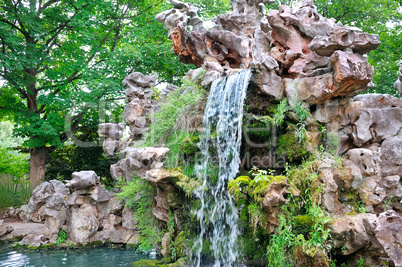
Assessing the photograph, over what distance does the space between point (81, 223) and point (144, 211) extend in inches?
70.2

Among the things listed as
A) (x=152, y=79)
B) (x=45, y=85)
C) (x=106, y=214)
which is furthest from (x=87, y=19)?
(x=106, y=214)

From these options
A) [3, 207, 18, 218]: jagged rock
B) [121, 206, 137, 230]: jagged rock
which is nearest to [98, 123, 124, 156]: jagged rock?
[121, 206, 137, 230]: jagged rock

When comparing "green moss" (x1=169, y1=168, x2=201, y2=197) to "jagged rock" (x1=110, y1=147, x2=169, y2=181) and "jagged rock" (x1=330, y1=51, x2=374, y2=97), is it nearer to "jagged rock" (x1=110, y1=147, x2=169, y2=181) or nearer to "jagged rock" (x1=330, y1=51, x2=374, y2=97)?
"jagged rock" (x1=110, y1=147, x2=169, y2=181)

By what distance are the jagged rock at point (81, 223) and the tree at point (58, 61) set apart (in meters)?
3.87

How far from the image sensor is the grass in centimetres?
1126

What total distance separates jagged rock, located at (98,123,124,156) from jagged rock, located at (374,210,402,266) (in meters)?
7.82

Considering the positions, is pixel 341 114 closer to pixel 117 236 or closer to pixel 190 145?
pixel 190 145

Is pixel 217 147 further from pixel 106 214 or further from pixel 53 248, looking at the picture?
pixel 53 248

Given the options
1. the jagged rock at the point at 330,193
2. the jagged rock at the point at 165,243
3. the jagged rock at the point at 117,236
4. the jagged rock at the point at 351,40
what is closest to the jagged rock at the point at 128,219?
the jagged rock at the point at 117,236

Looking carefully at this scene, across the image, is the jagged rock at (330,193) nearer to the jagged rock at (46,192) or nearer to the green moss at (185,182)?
the green moss at (185,182)

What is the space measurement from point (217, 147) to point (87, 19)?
27.6ft

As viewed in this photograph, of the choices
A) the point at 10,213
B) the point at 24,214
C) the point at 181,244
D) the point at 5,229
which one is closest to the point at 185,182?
the point at 181,244

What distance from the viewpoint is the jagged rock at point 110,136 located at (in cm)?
986

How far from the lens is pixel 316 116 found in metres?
6.41
